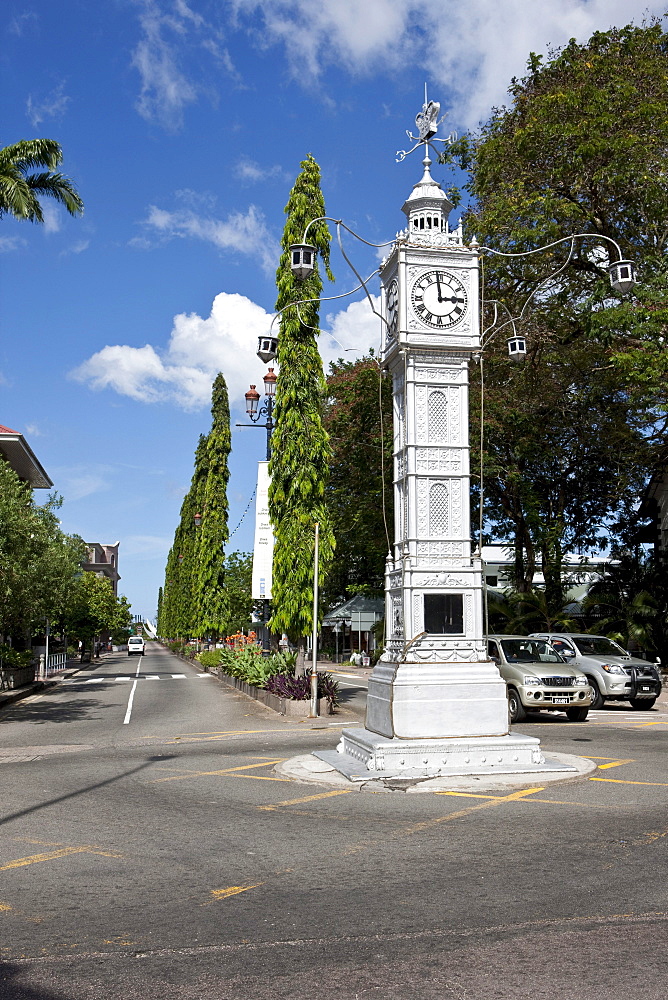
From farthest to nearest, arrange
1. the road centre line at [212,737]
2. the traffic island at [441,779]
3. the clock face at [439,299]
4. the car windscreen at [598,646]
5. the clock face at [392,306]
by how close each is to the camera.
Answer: the car windscreen at [598,646], the road centre line at [212,737], the clock face at [392,306], the clock face at [439,299], the traffic island at [441,779]

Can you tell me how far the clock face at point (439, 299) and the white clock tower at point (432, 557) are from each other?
0.01 metres

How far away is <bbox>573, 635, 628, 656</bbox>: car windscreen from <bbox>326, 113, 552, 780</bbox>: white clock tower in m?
12.7

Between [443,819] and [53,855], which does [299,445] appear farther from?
[53,855]

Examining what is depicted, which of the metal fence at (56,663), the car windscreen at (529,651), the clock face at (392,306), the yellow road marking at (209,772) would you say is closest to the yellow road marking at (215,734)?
the yellow road marking at (209,772)

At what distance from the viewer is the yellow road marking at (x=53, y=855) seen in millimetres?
6712

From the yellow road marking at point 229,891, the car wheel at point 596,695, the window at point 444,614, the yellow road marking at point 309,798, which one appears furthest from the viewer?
the car wheel at point 596,695

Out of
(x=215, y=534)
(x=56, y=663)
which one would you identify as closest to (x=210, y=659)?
(x=215, y=534)

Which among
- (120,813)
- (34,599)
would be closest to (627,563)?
(34,599)

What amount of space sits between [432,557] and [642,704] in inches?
517

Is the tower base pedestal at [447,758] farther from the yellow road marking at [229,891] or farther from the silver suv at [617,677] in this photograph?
the silver suv at [617,677]

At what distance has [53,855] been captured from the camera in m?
7.00

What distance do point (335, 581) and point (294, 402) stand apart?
3340 cm

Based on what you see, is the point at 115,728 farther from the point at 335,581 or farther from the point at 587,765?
the point at 335,581

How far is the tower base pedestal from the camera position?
1037 cm
